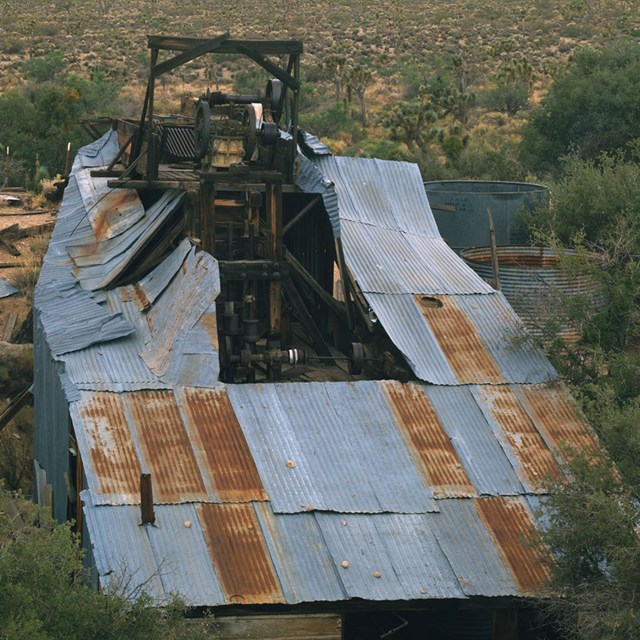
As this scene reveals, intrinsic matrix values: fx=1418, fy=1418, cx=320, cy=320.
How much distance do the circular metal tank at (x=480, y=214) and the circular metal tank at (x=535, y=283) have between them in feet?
10.5

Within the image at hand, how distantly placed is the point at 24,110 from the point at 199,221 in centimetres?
1890

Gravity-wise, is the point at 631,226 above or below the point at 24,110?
above

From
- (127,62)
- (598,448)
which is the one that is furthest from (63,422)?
(127,62)

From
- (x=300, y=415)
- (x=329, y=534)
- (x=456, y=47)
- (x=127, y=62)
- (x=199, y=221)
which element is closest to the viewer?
(x=329, y=534)

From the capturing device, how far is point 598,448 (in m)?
14.1

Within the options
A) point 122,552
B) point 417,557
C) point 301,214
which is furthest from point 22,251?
point 417,557

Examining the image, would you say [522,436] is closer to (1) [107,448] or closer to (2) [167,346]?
(2) [167,346]

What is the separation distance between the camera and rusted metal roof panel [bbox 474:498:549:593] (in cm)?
1323

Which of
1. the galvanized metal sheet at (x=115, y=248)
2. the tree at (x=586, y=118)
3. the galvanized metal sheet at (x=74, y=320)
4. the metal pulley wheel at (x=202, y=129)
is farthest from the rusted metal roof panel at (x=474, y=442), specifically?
the tree at (x=586, y=118)

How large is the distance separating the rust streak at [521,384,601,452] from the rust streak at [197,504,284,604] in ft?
11.5

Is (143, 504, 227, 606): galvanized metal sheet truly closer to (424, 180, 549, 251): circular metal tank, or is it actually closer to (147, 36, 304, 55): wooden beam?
(147, 36, 304, 55): wooden beam

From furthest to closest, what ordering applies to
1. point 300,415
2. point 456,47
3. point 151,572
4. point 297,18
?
1. point 297,18
2. point 456,47
3. point 300,415
4. point 151,572

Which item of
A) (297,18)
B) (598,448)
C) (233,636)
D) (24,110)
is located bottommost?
(297,18)

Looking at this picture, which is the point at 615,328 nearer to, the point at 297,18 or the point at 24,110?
the point at 24,110
